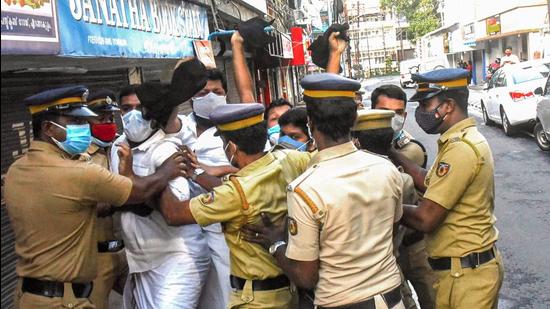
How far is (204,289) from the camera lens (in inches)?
137

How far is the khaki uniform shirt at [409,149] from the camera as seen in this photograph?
3660 mm

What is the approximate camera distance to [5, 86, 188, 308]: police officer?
283cm

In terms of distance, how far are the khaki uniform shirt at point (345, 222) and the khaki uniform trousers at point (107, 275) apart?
4.68ft

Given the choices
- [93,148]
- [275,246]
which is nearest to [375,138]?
[275,246]

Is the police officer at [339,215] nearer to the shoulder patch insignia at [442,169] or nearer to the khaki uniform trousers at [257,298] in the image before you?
the khaki uniform trousers at [257,298]

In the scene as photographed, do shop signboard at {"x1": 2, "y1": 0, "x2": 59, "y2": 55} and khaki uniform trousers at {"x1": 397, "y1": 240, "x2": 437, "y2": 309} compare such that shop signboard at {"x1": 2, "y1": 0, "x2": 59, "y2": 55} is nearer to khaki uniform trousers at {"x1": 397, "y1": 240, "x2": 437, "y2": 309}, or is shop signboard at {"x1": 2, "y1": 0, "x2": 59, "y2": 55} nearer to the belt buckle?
khaki uniform trousers at {"x1": 397, "y1": 240, "x2": 437, "y2": 309}

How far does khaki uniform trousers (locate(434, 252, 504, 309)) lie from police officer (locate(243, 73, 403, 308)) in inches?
22.3

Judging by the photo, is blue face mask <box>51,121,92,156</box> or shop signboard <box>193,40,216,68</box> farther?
shop signboard <box>193,40,216,68</box>

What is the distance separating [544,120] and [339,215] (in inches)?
373

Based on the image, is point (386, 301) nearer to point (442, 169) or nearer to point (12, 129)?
point (442, 169)

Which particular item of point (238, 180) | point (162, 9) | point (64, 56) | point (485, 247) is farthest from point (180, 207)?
point (162, 9)

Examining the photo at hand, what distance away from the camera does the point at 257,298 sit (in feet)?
9.19

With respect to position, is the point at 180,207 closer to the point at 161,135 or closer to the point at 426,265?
the point at 161,135

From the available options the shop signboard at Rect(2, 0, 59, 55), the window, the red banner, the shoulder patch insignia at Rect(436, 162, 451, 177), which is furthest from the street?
the red banner
